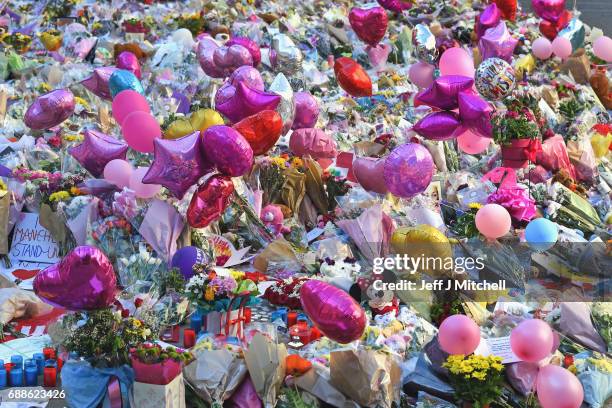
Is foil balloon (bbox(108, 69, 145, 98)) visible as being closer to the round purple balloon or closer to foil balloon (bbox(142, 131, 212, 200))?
foil balloon (bbox(142, 131, 212, 200))

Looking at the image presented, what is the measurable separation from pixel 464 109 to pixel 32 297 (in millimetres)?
3352

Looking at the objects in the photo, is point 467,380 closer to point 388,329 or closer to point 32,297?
point 388,329

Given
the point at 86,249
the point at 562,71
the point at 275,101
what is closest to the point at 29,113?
the point at 275,101

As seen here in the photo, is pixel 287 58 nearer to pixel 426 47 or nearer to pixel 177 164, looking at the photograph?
pixel 426 47

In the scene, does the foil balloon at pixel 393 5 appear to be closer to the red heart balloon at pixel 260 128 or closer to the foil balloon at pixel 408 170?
the foil balloon at pixel 408 170

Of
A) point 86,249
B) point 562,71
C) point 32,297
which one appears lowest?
point 562,71

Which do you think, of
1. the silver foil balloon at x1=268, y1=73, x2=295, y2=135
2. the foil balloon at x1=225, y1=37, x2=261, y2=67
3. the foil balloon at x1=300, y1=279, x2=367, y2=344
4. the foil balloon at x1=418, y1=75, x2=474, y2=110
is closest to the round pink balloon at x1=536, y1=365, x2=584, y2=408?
the foil balloon at x1=300, y1=279, x2=367, y2=344

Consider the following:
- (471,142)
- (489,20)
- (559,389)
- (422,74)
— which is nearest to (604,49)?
(489,20)

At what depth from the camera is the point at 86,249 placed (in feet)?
14.6

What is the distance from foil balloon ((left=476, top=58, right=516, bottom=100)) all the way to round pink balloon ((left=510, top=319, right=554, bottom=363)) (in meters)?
3.23

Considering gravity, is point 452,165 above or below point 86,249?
below

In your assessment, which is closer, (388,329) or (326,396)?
(326,396)

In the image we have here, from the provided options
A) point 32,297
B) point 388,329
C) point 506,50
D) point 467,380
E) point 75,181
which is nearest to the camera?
point 467,380

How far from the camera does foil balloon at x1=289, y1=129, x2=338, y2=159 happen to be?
727 centimetres
